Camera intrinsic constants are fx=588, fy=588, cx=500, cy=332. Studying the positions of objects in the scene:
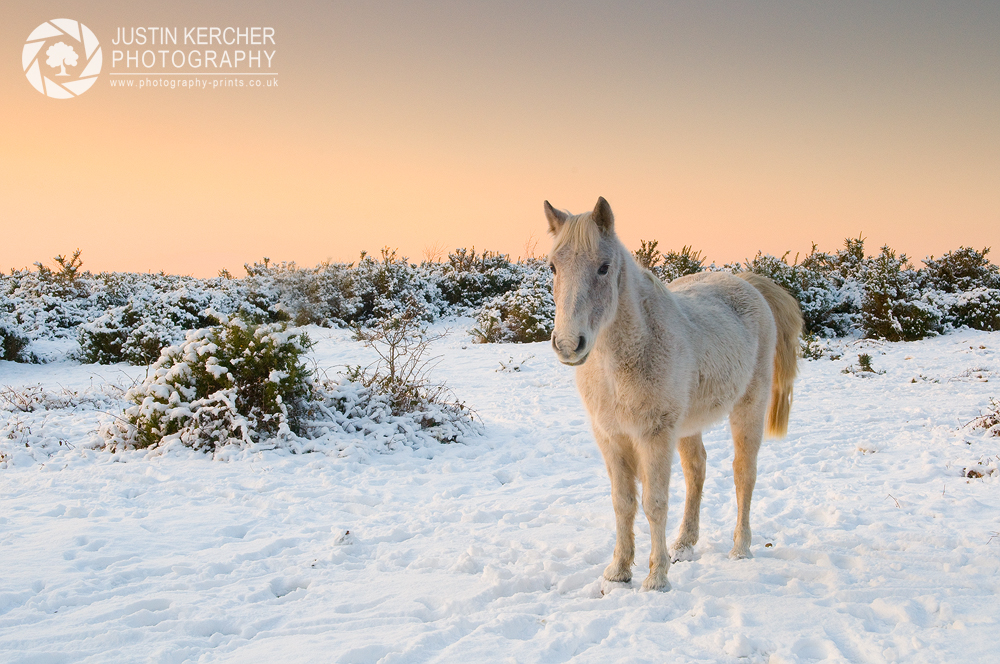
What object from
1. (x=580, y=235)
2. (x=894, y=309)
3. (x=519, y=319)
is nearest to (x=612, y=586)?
(x=580, y=235)

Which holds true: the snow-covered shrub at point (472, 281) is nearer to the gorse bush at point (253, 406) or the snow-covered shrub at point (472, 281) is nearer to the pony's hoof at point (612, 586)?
the gorse bush at point (253, 406)

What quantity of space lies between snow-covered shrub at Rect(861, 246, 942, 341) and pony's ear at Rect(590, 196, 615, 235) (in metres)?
13.0

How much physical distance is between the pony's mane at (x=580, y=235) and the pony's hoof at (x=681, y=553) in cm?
215

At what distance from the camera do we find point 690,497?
4.08 metres

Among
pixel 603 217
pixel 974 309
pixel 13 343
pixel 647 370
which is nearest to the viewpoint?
pixel 603 217

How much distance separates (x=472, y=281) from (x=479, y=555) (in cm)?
1747

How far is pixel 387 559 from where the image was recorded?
3803 millimetres

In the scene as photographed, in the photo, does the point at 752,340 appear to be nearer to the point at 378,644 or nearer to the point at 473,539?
the point at 473,539

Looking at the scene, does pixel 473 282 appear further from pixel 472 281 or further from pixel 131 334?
pixel 131 334

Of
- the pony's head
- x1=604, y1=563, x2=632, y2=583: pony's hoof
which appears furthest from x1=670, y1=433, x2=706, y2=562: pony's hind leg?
the pony's head

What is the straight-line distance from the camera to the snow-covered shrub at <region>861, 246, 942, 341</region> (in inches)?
520

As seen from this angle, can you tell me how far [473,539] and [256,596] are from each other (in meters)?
1.47

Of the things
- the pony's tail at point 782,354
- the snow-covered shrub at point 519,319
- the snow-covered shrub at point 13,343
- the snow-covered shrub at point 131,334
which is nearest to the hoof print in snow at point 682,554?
the pony's tail at point 782,354

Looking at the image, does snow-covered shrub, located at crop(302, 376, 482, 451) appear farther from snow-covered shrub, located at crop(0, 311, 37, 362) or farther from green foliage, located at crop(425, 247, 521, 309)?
green foliage, located at crop(425, 247, 521, 309)
